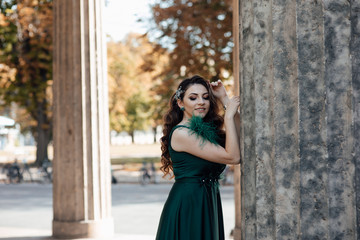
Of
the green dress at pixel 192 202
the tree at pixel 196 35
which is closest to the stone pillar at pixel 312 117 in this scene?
the green dress at pixel 192 202

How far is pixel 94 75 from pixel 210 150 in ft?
16.9

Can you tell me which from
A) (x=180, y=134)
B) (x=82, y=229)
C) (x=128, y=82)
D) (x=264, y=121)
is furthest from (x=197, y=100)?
(x=128, y=82)

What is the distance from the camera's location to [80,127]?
7.65 meters

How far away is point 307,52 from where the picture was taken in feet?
6.17

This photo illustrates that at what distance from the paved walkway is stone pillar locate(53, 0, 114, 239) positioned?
603 mm

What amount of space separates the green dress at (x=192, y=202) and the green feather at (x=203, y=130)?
0.17 metres

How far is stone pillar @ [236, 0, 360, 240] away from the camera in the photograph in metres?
1.85

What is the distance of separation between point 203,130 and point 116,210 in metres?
9.41

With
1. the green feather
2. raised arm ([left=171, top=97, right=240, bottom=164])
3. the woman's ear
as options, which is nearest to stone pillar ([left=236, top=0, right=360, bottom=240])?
raised arm ([left=171, top=97, right=240, bottom=164])

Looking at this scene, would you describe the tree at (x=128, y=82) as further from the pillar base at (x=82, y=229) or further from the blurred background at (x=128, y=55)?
the pillar base at (x=82, y=229)

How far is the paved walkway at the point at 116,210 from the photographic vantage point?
8.67 metres

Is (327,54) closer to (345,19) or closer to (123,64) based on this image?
(345,19)

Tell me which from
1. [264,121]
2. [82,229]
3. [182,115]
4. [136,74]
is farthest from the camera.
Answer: [136,74]

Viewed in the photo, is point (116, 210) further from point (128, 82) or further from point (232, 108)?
point (128, 82)
